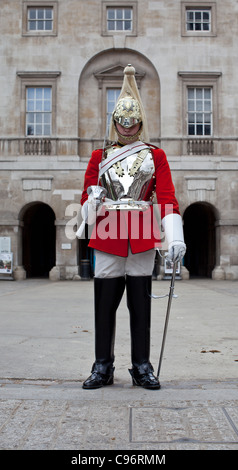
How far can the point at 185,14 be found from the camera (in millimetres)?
20406

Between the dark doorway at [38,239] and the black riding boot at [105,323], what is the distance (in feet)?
55.3

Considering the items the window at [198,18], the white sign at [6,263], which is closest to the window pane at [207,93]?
the window at [198,18]

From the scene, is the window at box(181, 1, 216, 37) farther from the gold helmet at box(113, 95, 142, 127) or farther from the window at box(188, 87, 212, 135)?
the gold helmet at box(113, 95, 142, 127)

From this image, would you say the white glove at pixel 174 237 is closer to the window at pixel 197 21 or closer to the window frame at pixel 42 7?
the window frame at pixel 42 7

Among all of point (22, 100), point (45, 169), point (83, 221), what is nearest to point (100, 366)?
point (83, 221)

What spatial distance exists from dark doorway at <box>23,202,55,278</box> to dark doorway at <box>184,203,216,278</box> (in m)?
7.03

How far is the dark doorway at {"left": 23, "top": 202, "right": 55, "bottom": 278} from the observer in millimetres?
21750

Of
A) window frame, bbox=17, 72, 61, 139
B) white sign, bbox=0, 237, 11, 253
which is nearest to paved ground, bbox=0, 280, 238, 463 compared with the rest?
white sign, bbox=0, 237, 11, 253

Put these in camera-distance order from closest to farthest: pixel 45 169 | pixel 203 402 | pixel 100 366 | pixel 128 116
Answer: pixel 203 402 < pixel 100 366 < pixel 128 116 < pixel 45 169

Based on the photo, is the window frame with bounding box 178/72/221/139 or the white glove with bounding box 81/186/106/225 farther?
the window frame with bounding box 178/72/221/139

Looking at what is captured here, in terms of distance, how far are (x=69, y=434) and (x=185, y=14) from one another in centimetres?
2039

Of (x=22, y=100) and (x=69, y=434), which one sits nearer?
(x=69, y=434)

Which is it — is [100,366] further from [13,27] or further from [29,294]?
[13,27]

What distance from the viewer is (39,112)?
20172 millimetres
